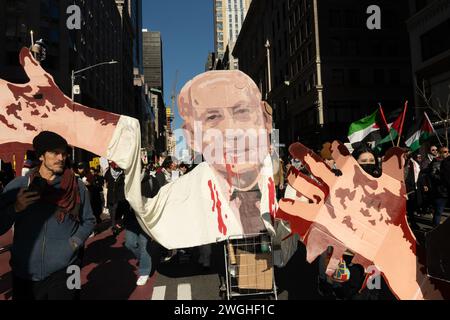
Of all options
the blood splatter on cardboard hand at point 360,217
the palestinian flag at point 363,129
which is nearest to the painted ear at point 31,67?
the blood splatter on cardboard hand at point 360,217

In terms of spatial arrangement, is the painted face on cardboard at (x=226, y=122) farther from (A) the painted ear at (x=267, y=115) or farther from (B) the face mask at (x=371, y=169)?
(B) the face mask at (x=371, y=169)

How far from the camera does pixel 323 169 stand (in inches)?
128

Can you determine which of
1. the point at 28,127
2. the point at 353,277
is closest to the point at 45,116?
the point at 28,127

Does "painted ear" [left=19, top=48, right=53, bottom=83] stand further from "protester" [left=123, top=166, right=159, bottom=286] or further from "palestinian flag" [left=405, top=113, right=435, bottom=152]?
"palestinian flag" [left=405, top=113, right=435, bottom=152]

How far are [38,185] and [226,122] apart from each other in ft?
7.36

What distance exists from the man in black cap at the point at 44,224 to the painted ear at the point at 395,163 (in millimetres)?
2677

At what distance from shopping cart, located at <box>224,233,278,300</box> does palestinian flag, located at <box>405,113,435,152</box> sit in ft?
25.3

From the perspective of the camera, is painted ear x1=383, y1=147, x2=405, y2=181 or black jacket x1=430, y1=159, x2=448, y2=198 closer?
painted ear x1=383, y1=147, x2=405, y2=181

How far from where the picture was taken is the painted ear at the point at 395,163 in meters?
3.12

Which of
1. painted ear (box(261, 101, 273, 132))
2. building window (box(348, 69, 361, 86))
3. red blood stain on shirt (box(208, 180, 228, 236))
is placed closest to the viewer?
red blood stain on shirt (box(208, 180, 228, 236))

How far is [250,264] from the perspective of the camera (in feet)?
14.4

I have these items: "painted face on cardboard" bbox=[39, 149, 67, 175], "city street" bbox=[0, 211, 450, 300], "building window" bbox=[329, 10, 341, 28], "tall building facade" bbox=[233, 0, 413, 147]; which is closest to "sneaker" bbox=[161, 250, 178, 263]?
"city street" bbox=[0, 211, 450, 300]

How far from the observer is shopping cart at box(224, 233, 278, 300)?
171 inches
